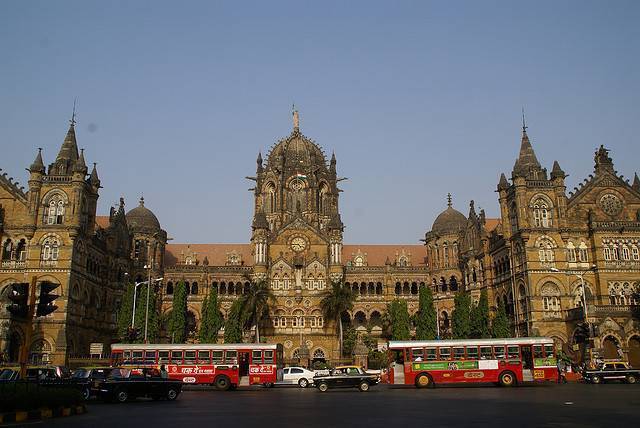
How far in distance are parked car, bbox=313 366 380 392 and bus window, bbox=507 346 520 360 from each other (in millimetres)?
8500

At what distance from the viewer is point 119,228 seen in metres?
74.4

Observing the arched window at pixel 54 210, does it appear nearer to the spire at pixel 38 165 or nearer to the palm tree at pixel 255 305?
the spire at pixel 38 165

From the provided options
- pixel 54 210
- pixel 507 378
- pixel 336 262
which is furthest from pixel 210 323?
pixel 507 378

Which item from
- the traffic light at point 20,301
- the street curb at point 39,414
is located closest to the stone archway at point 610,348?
the street curb at point 39,414

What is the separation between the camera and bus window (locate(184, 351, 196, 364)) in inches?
1582

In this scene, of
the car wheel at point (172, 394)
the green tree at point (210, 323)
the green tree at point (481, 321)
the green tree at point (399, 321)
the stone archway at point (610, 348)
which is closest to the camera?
the car wheel at point (172, 394)

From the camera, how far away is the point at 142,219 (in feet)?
264

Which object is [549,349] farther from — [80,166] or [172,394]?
[80,166]

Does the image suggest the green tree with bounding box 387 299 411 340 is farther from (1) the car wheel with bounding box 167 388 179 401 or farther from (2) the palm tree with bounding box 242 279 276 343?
(1) the car wheel with bounding box 167 388 179 401

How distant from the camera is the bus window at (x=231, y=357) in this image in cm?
4019

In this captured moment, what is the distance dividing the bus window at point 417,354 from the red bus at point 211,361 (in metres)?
9.48

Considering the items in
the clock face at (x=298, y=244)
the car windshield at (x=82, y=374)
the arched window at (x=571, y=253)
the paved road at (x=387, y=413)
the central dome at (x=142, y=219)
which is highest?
the central dome at (x=142, y=219)

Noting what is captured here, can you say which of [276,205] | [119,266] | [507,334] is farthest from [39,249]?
[507,334]

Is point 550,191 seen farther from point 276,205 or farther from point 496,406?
point 496,406
